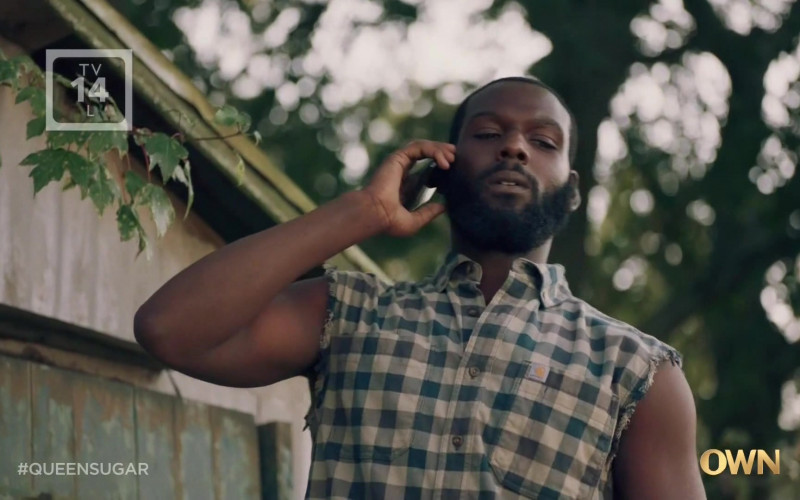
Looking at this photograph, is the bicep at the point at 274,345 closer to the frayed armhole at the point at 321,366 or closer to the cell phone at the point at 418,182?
the frayed armhole at the point at 321,366

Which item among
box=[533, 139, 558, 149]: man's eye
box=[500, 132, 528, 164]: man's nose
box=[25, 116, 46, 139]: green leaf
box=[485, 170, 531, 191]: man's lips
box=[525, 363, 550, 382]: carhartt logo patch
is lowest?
box=[525, 363, 550, 382]: carhartt logo patch

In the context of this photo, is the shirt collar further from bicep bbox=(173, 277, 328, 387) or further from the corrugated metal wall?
the corrugated metal wall

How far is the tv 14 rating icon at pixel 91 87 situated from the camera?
4.04 m

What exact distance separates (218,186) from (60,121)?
942mm

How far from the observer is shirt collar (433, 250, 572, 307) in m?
3.57

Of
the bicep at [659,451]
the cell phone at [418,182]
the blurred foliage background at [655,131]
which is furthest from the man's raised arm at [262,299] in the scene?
the blurred foliage background at [655,131]

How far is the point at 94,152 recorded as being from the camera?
3.94 meters

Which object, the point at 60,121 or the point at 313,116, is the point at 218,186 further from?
the point at 313,116

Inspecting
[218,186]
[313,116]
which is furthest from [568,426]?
[313,116]

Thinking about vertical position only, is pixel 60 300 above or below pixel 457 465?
above

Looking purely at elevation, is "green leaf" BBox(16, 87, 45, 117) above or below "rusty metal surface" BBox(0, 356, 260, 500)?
above

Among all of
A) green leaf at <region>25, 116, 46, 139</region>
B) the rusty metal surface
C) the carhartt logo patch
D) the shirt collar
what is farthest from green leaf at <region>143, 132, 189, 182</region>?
the carhartt logo patch

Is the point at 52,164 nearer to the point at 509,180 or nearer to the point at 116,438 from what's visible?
the point at 116,438

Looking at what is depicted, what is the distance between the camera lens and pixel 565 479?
3209 mm
